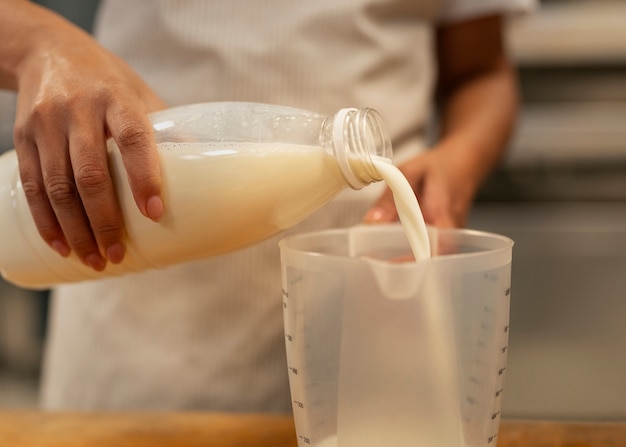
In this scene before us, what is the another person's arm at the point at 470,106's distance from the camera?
830 mm

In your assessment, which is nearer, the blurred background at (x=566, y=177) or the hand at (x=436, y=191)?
the hand at (x=436, y=191)

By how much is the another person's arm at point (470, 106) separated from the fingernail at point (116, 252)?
1.06 ft

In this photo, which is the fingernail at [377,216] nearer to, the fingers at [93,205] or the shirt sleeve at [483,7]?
the fingers at [93,205]

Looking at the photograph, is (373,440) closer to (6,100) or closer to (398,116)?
(398,116)

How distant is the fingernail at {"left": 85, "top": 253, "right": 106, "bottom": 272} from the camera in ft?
1.91

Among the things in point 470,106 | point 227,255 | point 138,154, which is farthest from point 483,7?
point 138,154

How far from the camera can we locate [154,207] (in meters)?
0.54

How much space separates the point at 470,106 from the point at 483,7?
0.12 meters

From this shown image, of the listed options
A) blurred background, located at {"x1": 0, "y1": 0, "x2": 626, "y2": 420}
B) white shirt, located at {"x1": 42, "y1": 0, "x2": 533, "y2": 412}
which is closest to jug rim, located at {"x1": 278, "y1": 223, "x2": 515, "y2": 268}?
white shirt, located at {"x1": 42, "y1": 0, "x2": 533, "y2": 412}

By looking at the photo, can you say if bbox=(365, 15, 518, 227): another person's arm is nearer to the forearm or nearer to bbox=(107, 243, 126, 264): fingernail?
the forearm

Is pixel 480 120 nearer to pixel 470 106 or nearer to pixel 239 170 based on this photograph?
pixel 470 106

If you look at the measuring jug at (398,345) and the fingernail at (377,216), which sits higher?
the fingernail at (377,216)

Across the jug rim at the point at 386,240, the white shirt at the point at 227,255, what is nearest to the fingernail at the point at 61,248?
the jug rim at the point at 386,240

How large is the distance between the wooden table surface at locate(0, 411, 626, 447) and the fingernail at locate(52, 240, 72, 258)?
0.62 feet
